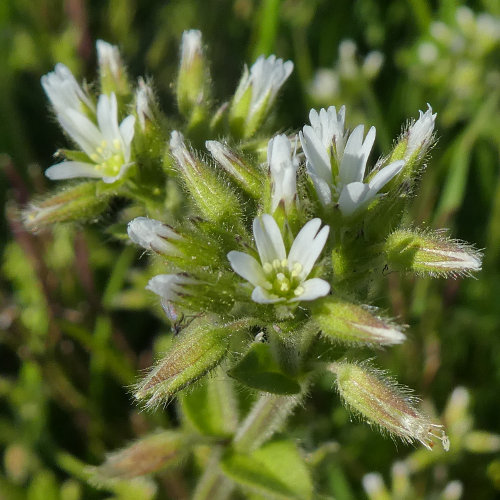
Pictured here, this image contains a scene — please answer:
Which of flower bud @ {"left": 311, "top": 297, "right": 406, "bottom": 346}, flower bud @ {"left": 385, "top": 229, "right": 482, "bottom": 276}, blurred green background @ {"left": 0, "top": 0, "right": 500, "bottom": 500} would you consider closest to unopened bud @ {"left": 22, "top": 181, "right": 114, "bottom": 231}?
blurred green background @ {"left": 0, "top": 0, "right": 500, "bottom": 500}

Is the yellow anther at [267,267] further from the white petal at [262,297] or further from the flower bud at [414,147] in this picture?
the flower bud at [414,147]

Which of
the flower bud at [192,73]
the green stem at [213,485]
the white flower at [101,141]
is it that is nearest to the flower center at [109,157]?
the white flower at [101,141]

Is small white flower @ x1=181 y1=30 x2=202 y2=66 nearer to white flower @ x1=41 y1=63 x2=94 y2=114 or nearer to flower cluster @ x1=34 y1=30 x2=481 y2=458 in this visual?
flower cluster @ x1=34 y1=30 x2=481 y2=458

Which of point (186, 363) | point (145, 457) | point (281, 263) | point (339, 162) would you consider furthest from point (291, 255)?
point (145, 457)

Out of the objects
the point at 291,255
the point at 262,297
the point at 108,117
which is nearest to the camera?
the point at 262,297

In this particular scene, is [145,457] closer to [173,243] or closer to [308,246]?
[173,243]
